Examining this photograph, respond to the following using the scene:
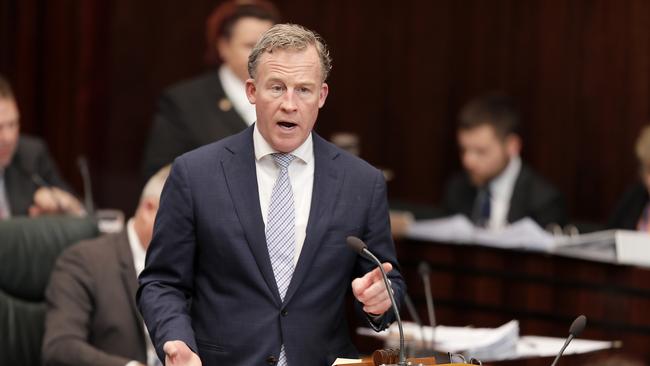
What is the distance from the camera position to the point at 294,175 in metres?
2.85

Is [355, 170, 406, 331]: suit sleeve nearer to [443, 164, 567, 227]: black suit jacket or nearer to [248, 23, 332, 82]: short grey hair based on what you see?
[248, 23, 332, 82]: short grey hair

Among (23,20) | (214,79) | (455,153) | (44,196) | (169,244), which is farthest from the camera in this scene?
(455,153)

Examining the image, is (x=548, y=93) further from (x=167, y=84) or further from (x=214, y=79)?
(x=214, y=79)

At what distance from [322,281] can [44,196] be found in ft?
9.87

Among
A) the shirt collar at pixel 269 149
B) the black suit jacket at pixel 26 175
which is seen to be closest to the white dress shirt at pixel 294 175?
the shirt collar at pixel 269 149

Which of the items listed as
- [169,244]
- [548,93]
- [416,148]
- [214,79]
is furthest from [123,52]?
[169,244]

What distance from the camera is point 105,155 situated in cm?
773

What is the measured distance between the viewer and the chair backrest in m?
4.17

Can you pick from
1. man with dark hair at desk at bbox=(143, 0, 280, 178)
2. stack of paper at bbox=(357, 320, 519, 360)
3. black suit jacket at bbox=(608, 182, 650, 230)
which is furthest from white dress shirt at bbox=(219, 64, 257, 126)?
black suit jacket at bbox=(608, 182, 650, 230)

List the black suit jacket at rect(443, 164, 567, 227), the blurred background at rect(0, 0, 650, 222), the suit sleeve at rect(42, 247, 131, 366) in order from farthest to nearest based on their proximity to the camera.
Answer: the blurred background at rect(0, 0, 650, 222) < the black suit jacket at rect(443, 164, 567, 227) < the suit sleeve at rect(42, 247, 131, 366)

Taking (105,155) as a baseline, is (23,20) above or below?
above

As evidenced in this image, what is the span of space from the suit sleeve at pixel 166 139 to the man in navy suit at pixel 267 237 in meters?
1.58

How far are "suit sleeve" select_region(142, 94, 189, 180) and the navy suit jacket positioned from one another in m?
1.59

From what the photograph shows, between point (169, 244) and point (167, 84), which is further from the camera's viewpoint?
point (167, 84)
